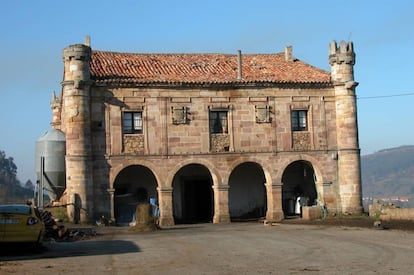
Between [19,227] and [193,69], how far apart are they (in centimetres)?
2007

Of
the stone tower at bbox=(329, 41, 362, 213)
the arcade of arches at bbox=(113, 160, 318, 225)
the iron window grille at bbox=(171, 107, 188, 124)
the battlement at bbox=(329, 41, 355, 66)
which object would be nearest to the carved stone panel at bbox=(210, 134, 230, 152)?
the arcade of arches at bbox=(113, 160, 318, 225)

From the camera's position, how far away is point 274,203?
33750 millimetres

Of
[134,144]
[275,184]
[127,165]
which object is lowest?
[275,184]

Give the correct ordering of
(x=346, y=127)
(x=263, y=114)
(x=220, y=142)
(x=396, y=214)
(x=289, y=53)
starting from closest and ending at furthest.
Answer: (x=396, y=214)
(x=220, y=142)
(x=263, y=114)
(x=346, y=127)
(x=289, y=53)

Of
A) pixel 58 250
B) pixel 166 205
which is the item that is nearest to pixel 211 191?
pixel 166 205

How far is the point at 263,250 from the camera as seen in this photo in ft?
55.6

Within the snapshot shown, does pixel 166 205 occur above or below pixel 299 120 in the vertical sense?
A: below

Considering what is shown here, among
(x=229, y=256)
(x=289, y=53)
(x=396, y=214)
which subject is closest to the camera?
(x=229, y=256)

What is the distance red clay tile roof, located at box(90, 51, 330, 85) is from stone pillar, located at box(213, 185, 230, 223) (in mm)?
5485

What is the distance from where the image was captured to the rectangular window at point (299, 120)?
3478cm

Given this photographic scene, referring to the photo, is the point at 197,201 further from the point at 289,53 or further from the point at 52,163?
the point at 289,53

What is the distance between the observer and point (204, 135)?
33.3 meters

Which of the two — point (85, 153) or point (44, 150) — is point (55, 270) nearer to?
point (85, 153)

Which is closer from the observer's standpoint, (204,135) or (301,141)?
(204,135)
